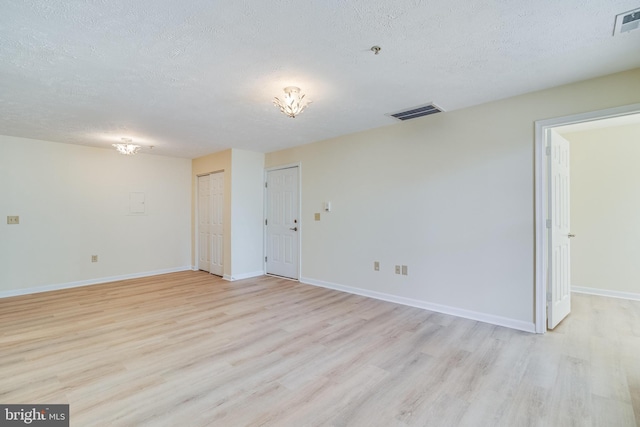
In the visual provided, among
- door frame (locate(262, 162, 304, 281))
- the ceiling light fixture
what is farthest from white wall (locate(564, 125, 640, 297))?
the ceiling light fixture

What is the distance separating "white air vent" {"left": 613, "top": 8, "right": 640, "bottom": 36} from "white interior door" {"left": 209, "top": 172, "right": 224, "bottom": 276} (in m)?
5.42

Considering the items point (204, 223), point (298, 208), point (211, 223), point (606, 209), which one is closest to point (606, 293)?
point (606, 209)

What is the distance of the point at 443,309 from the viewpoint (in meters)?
3.49

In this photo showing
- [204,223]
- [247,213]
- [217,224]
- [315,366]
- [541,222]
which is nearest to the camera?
[315,366]

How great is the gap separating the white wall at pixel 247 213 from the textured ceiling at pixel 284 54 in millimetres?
1913

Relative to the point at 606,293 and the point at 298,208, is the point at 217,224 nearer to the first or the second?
the point at 298,208

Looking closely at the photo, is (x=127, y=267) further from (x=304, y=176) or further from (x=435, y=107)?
(x=435, y=107)

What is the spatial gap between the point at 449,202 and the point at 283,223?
302 cm

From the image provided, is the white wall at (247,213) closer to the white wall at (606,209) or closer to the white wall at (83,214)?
the white wall at (83,214)

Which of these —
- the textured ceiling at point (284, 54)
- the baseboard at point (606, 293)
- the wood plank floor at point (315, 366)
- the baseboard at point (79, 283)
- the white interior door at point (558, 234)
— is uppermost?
the textured ceiling at point (284, 54)

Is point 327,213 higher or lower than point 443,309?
higher

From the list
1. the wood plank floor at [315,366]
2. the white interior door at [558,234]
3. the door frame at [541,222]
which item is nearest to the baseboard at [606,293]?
the wood plank floor at [315,366]

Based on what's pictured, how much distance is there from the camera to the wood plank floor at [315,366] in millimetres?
1780

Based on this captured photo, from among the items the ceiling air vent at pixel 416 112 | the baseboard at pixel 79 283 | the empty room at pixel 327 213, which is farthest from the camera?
the baseboard at pixel 79 283
